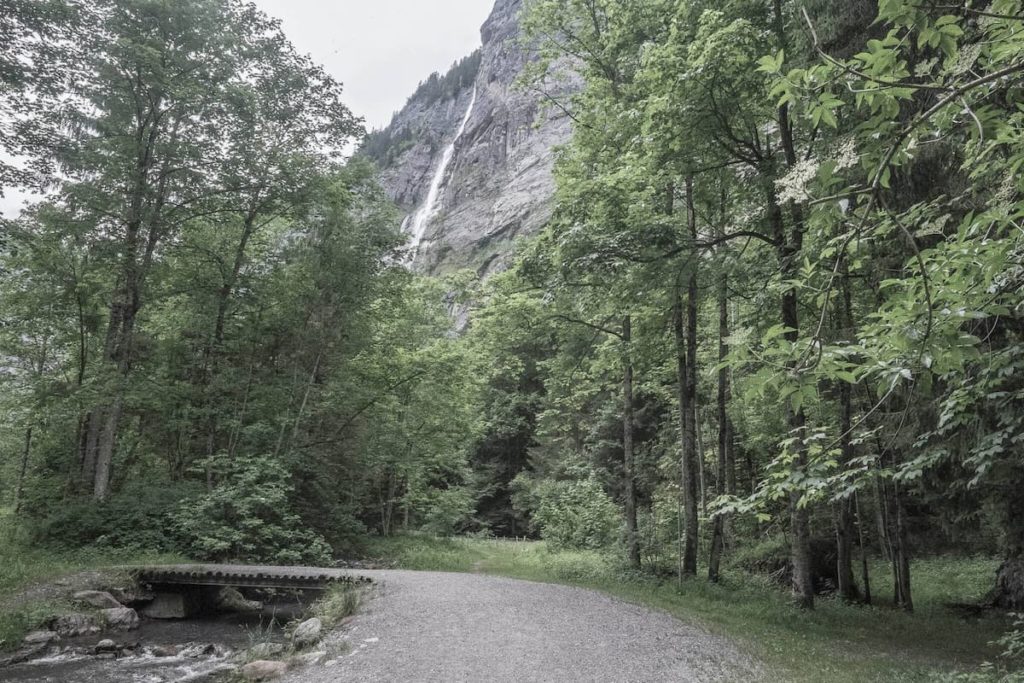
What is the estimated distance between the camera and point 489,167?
7138 cm

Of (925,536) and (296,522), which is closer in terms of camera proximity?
(296,522)

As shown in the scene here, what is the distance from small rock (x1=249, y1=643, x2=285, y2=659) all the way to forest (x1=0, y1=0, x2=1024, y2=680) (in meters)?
6.66

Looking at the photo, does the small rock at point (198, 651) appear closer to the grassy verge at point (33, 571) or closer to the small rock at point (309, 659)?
the grassy verge at point (33, 571)

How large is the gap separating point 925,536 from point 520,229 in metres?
44.6

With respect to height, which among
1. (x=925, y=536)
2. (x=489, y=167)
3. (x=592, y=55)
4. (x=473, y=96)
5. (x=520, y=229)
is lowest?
(x=925, y=536)

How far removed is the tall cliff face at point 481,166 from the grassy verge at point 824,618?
112 feet

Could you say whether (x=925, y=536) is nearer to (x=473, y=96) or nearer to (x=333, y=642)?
(x=333, y=642)

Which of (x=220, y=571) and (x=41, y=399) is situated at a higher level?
(x=41, y=399)

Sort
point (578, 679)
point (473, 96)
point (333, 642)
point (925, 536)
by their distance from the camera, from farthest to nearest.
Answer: point (473, 96) < point (925, 536) < point (333, 642) < point (578, 679)

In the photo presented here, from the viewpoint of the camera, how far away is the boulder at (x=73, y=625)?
30.0 ft

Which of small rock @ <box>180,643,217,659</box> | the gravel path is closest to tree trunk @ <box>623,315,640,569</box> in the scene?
the gravel path

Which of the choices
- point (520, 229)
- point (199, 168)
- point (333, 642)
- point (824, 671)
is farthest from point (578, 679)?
point (520, 229)

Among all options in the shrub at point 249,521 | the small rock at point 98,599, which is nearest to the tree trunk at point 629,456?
the shrub at point 249,521

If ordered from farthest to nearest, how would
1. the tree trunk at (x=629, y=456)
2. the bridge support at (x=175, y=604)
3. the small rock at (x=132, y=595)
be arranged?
1. the tree trunk at (x=629, y=456)
2. the bridge support at (x=175, y=604)
3. the small rock at (x=132, y=595)
